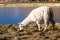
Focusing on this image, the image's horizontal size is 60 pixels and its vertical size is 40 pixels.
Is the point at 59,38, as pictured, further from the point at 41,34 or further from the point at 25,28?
the point at 25,28

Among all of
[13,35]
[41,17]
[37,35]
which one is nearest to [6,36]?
[13,35]

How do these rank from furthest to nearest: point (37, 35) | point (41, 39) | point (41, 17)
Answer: point (41, 17), point (37, 35), point (41, 39)

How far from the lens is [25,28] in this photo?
13.4 metres

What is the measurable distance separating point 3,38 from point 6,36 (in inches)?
21.2

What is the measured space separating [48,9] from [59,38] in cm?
225

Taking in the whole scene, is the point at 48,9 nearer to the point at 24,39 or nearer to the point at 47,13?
the point at 47,13

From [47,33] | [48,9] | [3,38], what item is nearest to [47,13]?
[48,9]

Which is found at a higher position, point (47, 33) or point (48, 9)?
point (48, 9)

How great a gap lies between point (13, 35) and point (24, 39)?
85cm

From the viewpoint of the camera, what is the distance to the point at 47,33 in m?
12.3

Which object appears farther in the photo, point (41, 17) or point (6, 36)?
point (41, 17)

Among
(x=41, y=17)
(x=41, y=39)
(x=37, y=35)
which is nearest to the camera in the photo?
(x=41, y=39)

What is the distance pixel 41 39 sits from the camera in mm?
10836

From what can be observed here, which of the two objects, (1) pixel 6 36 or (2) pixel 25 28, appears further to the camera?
(2) pixel 25 28
